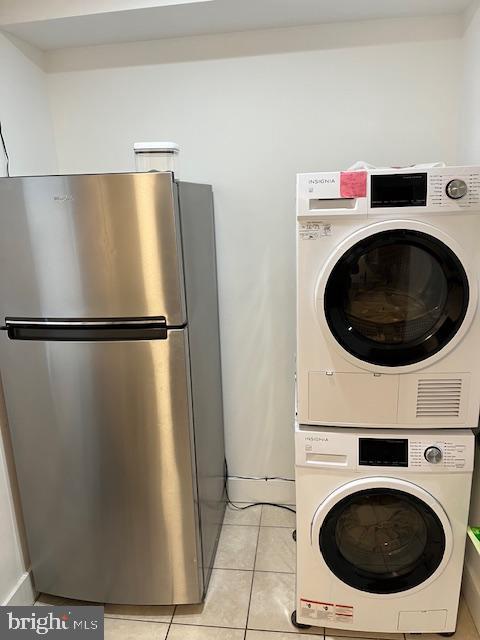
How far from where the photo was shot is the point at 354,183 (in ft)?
4.75

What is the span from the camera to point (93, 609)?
5.94ft

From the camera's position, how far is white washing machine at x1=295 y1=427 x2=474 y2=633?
1.59 m

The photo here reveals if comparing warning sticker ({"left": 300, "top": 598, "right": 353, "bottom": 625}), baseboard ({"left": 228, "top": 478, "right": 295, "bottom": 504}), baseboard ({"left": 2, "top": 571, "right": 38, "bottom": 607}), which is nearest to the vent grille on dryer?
warning sticker ({"left": 300, "top": 598, "right": 353, "bottom": 625})

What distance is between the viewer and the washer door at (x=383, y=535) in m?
1.61

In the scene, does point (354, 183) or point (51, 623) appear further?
point (51, 623)

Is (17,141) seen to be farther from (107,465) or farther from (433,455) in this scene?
(433,455)

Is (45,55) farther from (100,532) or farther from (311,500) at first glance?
(311,500)

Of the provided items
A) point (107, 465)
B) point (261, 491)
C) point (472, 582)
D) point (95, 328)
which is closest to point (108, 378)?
point (95, 328)

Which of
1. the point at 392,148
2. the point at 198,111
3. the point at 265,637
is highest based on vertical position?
the point at 198,111

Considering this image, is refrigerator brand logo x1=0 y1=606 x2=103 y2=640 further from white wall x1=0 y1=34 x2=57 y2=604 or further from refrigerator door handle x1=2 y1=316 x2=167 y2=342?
refrigerator door handle x1=2 y1=316 x2=167 y2=342

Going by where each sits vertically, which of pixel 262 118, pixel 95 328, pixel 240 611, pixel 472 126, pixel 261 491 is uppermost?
pixel 262 118

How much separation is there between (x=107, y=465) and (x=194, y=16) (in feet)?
5.78

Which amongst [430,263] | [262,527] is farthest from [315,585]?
[430,263]

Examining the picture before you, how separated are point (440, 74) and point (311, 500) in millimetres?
1767
